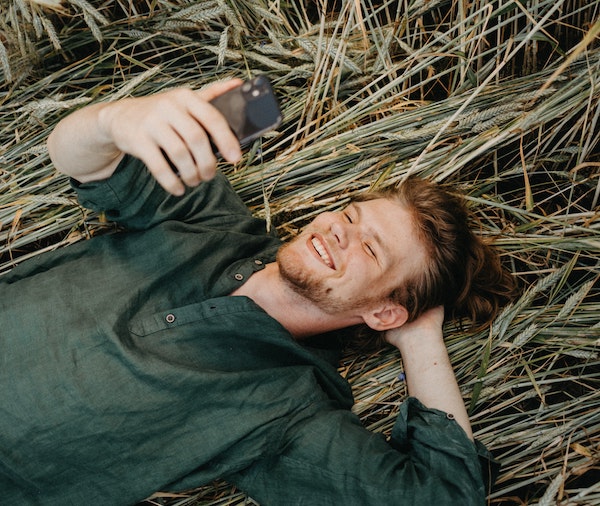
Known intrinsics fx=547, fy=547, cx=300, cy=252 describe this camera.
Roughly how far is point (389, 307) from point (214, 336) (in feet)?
1.71

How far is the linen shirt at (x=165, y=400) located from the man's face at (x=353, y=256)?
0.16m

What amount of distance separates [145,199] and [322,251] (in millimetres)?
512

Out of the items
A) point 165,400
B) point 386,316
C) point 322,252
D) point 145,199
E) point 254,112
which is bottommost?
point 386,316

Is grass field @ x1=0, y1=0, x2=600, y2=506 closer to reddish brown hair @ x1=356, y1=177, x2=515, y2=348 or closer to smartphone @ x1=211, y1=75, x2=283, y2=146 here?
reddish brown hair @ x1=356, y1=177, x2=515, y2=348

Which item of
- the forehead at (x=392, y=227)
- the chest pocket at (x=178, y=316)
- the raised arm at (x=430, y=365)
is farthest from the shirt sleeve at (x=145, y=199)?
the raised arm at (x=430, y=365)

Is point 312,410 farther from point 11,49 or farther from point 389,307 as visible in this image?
point 11,49

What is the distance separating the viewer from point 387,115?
1931 millimetres

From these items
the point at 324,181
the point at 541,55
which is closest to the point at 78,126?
the point at 324,181

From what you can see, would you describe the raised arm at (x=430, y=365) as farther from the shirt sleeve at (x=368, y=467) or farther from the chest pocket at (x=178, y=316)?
the chest pocket at (x=178, y=316)

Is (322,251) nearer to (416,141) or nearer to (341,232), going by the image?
(341,232)

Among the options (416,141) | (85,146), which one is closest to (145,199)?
(85,146)

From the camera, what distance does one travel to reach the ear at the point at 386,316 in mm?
1622

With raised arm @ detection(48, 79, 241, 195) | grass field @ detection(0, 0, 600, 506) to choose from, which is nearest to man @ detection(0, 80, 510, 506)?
raised arm @ detection(48, 79, 241, 195)

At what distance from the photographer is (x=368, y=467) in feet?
4.41
